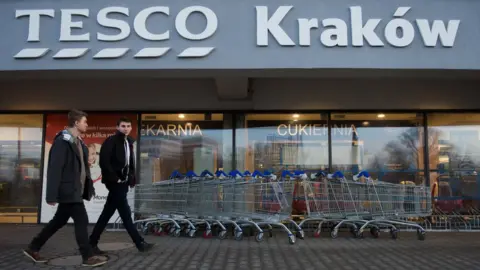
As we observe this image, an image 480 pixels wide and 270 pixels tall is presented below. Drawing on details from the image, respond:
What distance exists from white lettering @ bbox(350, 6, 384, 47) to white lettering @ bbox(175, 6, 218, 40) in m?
2.13

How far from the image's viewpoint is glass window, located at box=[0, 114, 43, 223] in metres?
9.63

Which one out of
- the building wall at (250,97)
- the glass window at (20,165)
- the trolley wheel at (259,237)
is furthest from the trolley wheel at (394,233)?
the glass window at (20,165)

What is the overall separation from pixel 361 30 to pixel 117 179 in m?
4.24

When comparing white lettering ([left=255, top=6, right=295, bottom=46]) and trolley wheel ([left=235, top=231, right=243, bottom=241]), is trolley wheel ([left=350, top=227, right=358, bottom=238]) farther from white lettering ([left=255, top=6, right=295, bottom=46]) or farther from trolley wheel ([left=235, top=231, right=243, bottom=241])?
white lettering ([left=255, top=6, right=295, bottom=46])

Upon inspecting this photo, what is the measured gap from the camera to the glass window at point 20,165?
9633 millimetres

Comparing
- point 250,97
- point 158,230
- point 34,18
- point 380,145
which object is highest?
point 34,18

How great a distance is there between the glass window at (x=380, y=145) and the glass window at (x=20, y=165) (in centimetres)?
647

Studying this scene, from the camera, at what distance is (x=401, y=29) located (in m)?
6.87

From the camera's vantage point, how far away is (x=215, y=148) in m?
9.74

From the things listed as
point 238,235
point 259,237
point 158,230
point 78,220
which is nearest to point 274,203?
point 259,237

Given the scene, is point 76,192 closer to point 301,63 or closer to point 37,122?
point 301,63

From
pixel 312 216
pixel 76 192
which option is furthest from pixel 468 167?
pixel 76 192

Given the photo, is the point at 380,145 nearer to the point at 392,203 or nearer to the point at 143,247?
the point at 392,203

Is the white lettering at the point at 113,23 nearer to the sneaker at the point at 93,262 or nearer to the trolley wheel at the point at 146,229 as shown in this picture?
the sneaker at the point at 93,262
